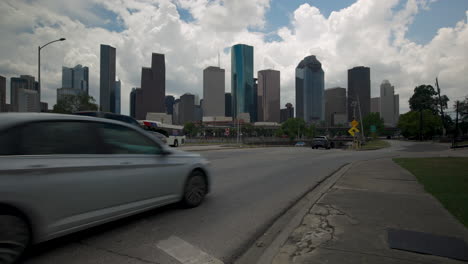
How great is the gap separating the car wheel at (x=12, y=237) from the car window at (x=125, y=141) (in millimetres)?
1421

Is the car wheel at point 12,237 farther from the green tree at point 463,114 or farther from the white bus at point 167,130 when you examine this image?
the green tree at point 463,114

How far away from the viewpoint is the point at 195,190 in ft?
18.6

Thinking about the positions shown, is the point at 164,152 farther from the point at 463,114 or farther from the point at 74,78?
the point at 74,78

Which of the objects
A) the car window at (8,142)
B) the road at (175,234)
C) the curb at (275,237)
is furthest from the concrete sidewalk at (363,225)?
the car window at (8,142)

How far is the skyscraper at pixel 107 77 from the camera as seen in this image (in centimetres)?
18350

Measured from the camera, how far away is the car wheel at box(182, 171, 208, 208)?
543 cm

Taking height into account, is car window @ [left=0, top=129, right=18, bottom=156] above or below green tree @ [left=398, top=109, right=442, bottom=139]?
below

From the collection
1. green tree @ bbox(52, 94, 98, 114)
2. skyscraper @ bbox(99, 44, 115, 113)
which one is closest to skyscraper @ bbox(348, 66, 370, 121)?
skyscraper @ bbox(99, 44, 115, 113)

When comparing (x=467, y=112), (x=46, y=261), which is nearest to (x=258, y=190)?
(x=46, y=261)

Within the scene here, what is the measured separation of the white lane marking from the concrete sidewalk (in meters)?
0.80

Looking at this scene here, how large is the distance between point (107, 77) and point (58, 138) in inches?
8068

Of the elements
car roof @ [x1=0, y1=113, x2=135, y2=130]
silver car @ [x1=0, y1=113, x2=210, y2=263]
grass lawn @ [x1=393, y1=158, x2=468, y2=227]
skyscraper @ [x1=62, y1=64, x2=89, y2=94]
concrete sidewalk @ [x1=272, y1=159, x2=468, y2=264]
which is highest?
skyscraper @ [x1=62, y1=64, x2=89, y2=94]

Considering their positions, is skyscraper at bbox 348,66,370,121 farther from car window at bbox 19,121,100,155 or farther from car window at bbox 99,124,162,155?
car window at bbox 19,121,100,155

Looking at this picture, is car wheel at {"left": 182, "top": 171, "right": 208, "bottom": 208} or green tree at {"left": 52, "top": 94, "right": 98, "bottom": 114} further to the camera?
green tree at {"left": 52, "top": 94, "right": 98, "bottom": 114}
